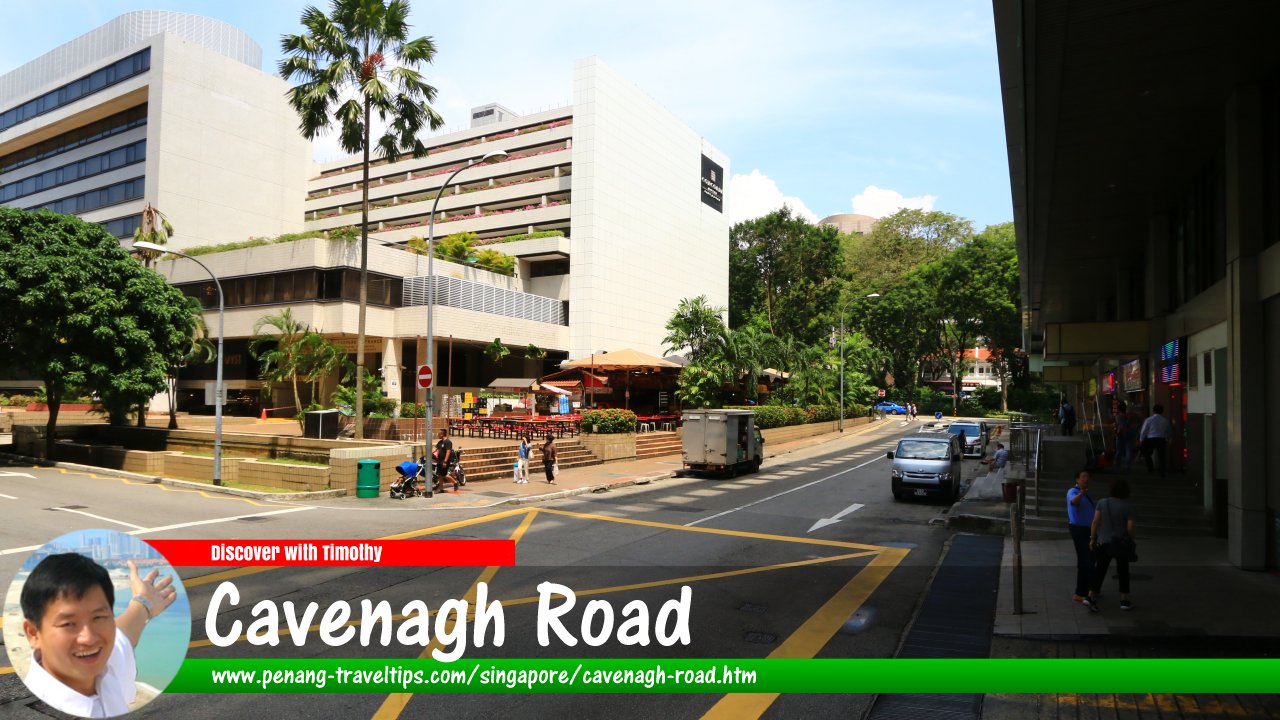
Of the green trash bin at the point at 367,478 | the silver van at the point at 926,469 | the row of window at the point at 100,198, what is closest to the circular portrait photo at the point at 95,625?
the green trash bin at the point at 367,478

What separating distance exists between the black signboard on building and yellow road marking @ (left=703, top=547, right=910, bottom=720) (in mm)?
55159

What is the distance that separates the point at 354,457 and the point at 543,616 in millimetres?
14049

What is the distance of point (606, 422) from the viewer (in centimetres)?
2970

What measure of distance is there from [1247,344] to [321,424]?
988 inches

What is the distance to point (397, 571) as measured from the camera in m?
10.9

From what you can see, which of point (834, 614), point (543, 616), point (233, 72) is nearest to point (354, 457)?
point (543, 616)

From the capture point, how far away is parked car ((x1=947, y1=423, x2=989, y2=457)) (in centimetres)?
3491

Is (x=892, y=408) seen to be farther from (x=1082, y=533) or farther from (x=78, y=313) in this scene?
(x=1082, y=533)

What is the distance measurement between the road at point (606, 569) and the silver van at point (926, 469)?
72 cm

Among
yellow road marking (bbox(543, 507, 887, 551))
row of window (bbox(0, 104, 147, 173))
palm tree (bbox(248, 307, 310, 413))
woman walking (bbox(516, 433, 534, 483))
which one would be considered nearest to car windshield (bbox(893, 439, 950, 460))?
yellow road marking (bbox(543, 507, 887, 551))

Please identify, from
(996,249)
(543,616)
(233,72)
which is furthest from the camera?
(996,249)

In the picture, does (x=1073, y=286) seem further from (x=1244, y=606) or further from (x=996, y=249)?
(x=996, y=249)

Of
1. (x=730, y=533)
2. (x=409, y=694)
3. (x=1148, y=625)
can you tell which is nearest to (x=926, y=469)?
(x=730, y=533)

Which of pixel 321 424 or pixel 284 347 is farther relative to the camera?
pixel 284 347
